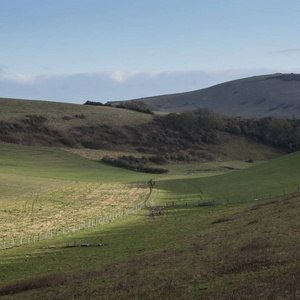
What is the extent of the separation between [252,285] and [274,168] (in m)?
60.6

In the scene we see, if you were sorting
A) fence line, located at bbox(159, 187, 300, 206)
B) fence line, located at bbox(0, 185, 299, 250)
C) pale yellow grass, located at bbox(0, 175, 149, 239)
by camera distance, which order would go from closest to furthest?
fence line, located at bbox(0, 185, 299, 250), pale yellow grass, located at bbox(0, 175, 149, 239), fence line, located at bbox(159, 187, 300, 206)

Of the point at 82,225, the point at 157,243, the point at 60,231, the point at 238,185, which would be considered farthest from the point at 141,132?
the point at 157,243

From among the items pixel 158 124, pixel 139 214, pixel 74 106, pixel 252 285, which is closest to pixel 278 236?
pixel 252 285

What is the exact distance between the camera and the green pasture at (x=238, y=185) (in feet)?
192

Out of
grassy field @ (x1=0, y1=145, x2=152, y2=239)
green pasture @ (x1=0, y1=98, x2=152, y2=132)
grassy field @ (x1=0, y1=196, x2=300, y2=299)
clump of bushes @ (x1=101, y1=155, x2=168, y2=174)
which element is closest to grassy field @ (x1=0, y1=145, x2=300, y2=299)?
grassy field @ (x1=0, y1=196, x2=300, y2=299)

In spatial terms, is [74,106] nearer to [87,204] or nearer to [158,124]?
[158,124]

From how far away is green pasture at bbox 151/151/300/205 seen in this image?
5859cm

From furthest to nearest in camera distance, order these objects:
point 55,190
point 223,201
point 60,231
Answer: point 55,190 → point 223,201 → point 60,231

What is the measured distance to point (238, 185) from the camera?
68.0m

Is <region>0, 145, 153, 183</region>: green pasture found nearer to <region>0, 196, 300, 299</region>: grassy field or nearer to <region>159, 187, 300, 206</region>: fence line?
<region>159, 187, 300, 206</region>: fence line

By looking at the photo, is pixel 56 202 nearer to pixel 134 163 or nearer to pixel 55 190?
pixel 55 190

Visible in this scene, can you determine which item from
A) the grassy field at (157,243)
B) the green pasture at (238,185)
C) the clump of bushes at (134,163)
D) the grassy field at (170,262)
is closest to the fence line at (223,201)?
the green pasture at (238,185)

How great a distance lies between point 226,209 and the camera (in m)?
47.9

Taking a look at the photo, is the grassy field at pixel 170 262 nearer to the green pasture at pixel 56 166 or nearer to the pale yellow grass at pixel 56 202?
the pale yellow grass at pixel 56 202
